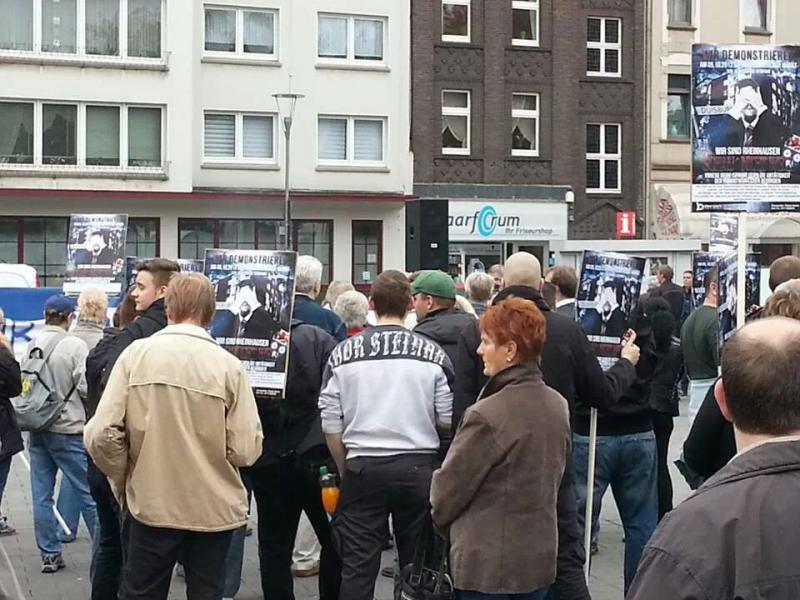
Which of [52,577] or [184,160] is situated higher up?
[184,160]

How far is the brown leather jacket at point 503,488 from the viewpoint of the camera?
477 cm

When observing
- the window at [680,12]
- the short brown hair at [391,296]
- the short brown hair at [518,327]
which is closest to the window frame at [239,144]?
the window at [680,12]

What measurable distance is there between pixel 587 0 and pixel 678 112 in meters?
4.52

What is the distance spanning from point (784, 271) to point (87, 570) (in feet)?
16.0

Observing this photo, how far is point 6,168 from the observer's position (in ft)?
102

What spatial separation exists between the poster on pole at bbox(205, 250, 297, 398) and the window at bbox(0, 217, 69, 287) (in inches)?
1037

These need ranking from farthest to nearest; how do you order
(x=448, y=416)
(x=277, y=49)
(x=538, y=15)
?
(x=538, y=15) → (x=277, y=49) → (x=448, y=416)

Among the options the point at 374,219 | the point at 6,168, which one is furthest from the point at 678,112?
the point at 6,168

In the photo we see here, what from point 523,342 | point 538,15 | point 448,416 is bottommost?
point 448,416

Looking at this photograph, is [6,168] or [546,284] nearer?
[546,284]

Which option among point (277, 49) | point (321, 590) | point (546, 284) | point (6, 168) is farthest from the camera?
point (277, 49)

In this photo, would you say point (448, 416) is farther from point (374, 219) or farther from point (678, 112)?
point (678, 112)

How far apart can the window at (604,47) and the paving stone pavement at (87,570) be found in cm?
2899

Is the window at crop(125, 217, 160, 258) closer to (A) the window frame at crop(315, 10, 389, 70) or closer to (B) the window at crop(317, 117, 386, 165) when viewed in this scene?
(B) the window at crop(317, 117, 386, 165)
